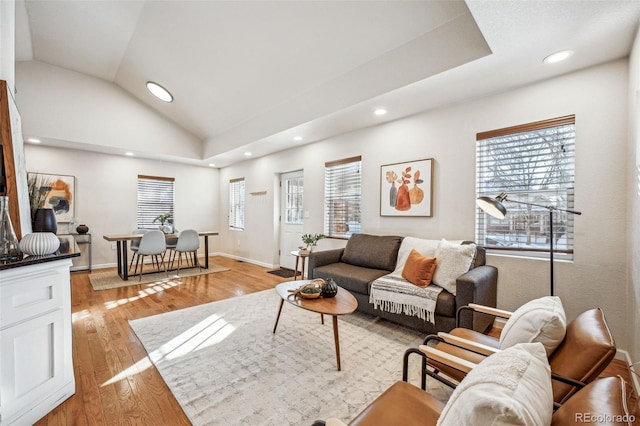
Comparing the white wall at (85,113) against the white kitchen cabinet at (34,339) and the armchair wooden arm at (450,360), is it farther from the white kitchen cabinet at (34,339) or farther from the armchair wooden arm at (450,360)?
the armchair wooden arm at (450,360)

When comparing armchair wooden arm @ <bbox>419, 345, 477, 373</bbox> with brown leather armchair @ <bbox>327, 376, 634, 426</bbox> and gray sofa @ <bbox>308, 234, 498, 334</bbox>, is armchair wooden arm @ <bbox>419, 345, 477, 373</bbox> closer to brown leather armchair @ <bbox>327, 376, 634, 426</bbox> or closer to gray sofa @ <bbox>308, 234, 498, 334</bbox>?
brown leather armchair @ <bbox>327, 376, 634, 426</bbox>

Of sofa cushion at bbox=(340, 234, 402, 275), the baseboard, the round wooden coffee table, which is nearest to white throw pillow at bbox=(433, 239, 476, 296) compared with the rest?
sofa cushion at bbox=(340, 234, 402, 275)

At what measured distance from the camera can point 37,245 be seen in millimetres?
1724

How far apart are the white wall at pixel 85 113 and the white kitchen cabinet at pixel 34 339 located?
4.37 metres

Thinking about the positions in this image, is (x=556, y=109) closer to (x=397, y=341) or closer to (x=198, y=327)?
(x=397, y=341)

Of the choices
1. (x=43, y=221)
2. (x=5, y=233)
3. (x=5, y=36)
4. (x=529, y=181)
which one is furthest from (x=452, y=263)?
(x=5, y=36)

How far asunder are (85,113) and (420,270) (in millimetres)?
6139

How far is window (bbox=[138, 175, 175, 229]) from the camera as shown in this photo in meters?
6.39

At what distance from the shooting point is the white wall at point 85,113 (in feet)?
14.6

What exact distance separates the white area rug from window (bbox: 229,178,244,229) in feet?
12.3

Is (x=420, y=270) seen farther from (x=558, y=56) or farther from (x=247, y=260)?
(x=247, y=260)

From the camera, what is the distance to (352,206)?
4445 millimetres

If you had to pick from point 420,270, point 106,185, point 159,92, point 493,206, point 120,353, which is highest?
point 159,92

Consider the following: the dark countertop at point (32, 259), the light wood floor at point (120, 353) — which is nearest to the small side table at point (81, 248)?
the light wood floor at point (120, 353)
